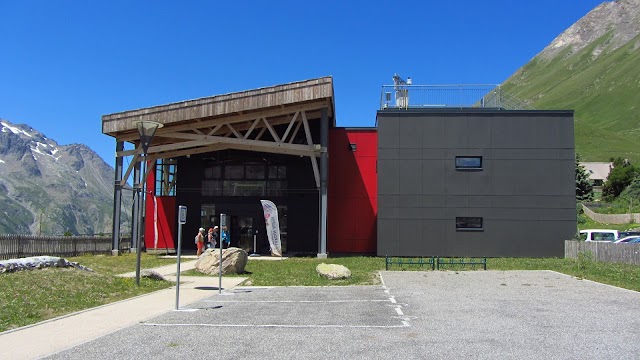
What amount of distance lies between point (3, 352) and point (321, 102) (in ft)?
71.7

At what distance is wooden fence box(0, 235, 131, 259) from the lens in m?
23.2

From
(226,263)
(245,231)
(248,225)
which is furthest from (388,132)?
(226,263)

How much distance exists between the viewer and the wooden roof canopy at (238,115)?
88.6ft

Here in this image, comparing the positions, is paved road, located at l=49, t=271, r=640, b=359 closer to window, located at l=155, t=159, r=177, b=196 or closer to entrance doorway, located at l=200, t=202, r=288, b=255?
entrance doorway, located at l=200, t=202, r=288, b=255

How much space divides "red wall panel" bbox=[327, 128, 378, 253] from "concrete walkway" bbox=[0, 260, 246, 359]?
55.4 ft

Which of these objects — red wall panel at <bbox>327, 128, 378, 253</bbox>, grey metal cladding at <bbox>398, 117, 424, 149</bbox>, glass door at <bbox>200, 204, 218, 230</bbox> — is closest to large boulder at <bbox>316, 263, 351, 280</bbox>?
grey metal cladding at <bbox>398, 117, 424, 149</bbox>

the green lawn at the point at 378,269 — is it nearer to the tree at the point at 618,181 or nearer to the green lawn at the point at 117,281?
the green lawn at the point at 117,281

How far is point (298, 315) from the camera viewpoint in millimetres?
10469

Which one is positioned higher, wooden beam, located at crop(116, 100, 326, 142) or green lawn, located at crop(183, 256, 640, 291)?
wooden beam, located at crop(116, 100, 326, 142)

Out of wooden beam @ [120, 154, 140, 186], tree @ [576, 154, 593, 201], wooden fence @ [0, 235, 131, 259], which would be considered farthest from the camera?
tree @ [576, 154, 593, 201]

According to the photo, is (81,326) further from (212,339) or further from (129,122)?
(129,122)

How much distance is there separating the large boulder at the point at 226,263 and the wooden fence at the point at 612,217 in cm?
4516

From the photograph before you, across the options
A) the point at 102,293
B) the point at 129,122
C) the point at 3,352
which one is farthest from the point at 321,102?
the point at 3,352

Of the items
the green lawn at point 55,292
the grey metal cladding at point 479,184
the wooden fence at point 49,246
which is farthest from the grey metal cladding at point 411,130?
the wooden fence at point 49,246
